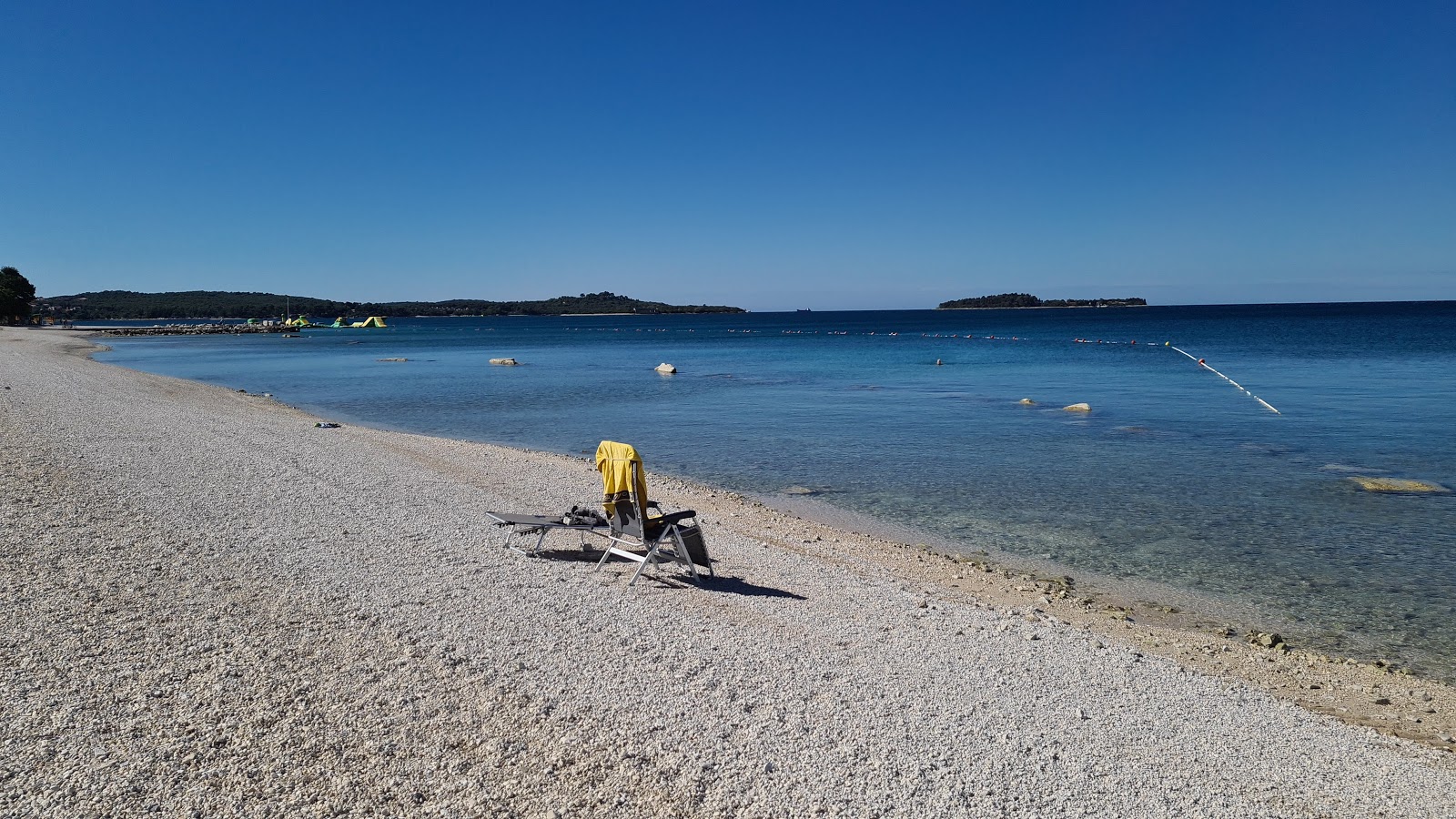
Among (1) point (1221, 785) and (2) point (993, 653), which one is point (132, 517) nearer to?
(2) point (993, 653)

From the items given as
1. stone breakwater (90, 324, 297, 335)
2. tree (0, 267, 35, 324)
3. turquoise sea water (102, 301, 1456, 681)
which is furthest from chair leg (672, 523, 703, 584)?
tree (0, 267, 35, 324)

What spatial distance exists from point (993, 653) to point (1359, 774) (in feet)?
7.73

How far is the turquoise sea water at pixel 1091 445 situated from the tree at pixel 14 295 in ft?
224

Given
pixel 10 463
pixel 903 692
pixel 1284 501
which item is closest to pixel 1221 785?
pixel 903 692

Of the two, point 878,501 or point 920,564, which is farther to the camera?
point 878,501

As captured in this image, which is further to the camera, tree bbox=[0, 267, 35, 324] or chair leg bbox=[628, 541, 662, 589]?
tree bbox=[0, 267, 35, 324]

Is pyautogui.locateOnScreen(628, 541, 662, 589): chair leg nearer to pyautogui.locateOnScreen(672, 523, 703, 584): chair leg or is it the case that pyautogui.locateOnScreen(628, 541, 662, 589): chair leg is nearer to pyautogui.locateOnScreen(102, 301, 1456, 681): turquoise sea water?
pyautogui.locateOnScreen(672, 523, 703, 584): chair leg

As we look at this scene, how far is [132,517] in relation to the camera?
963 centimetres

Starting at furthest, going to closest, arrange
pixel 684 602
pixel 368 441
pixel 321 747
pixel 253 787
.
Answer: pixel 368 441 → pixel 684 602 → pixel 321 747 → pixel 253 787

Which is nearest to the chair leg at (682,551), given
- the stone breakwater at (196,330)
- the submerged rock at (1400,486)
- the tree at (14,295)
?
the submerged rock at (1400,486)

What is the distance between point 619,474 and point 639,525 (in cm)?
54

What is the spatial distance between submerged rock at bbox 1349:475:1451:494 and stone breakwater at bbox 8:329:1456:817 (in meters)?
9.63

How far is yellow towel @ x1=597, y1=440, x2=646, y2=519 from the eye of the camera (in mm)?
8156

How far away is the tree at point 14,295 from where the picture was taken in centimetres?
9856
